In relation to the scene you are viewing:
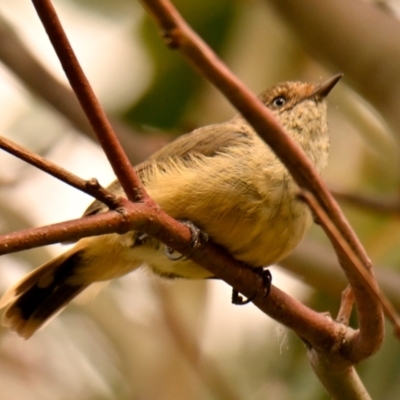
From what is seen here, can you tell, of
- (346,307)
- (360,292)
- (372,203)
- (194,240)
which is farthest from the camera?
(372,203)

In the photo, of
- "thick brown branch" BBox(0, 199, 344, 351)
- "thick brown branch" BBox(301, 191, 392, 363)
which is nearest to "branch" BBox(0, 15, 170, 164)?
"thick brown branch" BBox(0, 199, 344, 351)

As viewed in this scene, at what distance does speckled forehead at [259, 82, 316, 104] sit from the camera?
274cm

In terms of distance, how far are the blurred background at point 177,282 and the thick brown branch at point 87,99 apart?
1.71 m

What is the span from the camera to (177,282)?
3.96 meters

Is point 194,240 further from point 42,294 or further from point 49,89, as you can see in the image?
point 49,89

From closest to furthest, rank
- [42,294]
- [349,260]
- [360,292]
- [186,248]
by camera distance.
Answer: [349,260] < [360,292] < [186,248] < [42,294]

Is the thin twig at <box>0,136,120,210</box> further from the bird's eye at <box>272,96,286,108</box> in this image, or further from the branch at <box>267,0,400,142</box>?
the branch at <box>267,0,400,142</box>

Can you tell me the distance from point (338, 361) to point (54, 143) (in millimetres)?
2512

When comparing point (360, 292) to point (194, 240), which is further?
point (194, 240)

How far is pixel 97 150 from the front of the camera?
12.9 ft

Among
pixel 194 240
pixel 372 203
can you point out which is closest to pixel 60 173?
pixel 194 240

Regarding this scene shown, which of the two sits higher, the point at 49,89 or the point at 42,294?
the point at 49,89

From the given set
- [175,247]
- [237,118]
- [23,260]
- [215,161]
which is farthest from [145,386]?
[175,247]

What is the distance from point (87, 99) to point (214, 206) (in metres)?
0.92
